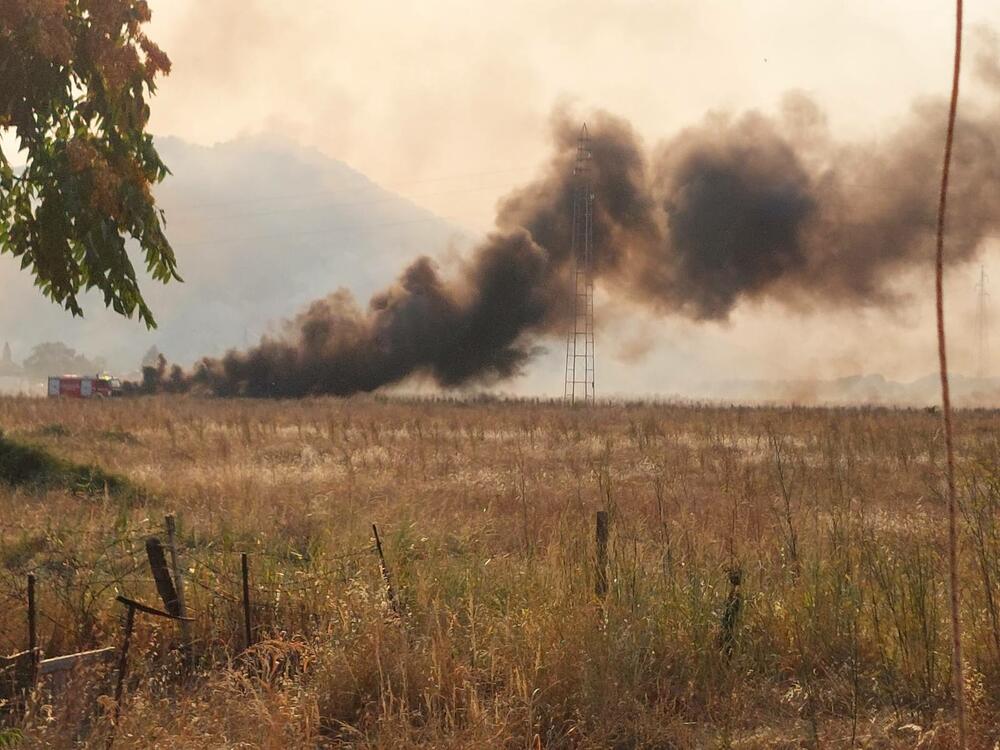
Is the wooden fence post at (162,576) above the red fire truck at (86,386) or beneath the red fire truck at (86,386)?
beneath

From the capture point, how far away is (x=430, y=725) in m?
5.46

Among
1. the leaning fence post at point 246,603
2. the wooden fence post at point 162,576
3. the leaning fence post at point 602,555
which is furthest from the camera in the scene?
the leaning fence post at point 602,555

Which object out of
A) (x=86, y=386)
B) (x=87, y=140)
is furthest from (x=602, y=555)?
(x=86, y=386)

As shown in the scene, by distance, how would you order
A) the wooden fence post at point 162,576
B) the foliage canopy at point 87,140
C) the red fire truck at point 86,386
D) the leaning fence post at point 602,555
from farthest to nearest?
the red fire truck at point 86,386, the foliage canopy at point 87,140, the leaning fence post at point 602,555, the wooden fence post at point 162,576

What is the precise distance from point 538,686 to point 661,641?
95cm

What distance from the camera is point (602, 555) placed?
24.7 feet

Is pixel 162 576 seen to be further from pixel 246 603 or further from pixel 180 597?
pixel 246 603

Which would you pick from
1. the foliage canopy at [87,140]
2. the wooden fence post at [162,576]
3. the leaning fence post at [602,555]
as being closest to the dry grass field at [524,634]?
the leaning fence post at [602,555]

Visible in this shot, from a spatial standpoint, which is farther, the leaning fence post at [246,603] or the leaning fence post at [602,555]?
the leaning fence post at [602,555]

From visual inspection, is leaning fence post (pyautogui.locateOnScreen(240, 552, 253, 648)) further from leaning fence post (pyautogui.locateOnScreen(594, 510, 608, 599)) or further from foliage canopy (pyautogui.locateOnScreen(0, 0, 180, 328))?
foliage canopy (pyautogui.locateOnScreen(0, 0, 180, 328))

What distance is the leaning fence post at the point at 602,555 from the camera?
24.3ft

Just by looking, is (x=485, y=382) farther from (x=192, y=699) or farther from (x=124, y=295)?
(x=192, y=699)

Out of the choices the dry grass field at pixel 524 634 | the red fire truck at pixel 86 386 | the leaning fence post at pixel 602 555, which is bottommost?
the dry grass field at pixel 524 634

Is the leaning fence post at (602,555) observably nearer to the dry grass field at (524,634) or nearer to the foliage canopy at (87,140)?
the dry grass field at (524,634)
